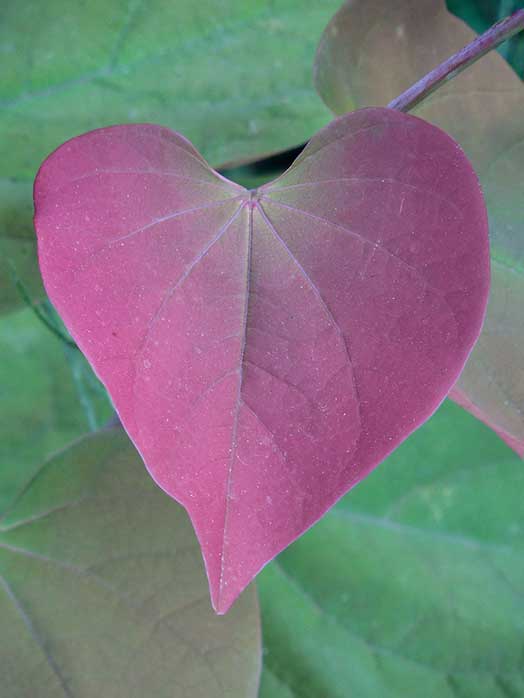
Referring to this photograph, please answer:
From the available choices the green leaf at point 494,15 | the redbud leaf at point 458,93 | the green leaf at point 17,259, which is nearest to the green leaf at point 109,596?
the green leaf at point 17,259

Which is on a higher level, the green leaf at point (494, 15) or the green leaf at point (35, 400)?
the green leaf at point (494, 15)

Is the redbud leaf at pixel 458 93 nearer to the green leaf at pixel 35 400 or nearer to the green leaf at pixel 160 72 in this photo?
the green leaf at pixel 160 72

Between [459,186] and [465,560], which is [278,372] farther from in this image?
[465,560]

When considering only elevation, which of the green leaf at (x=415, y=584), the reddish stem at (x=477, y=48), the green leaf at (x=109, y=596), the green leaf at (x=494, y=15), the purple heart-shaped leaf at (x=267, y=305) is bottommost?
the green leaf at (x=415, y=584)

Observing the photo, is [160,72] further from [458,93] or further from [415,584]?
[415,584]

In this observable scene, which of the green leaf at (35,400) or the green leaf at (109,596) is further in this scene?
the green leaf at (35,400)

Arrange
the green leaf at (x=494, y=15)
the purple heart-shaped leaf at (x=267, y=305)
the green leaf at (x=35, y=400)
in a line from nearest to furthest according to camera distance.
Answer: the purple heart-shaped leaf at (x=267, y=305) → the green leaf at (x=494, y=15) → the green leaf at (x=35, y=400)

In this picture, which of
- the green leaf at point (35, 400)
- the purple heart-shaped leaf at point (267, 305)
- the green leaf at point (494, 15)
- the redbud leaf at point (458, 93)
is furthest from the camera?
the green leaf at point (35, 400)

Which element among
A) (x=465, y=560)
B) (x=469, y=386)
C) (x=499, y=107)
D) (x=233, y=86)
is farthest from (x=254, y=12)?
(x=465, y=560)
